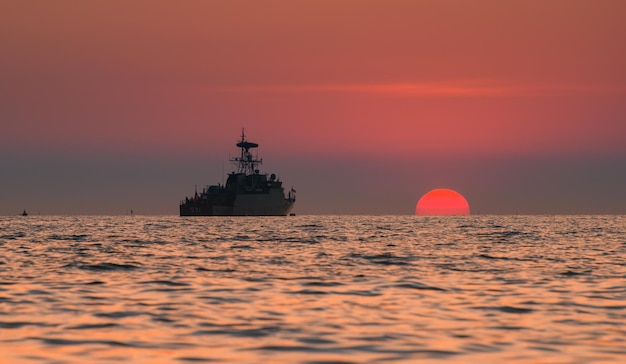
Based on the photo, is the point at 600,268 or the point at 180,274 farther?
the point at 600,268

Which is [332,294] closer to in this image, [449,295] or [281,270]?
[449,295]

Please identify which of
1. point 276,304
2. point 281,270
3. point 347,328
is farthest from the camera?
point 281,270

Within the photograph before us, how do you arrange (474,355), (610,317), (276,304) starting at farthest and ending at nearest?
(276,304) < (610,317) < (474,355)

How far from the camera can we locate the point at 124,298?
78.1 feet

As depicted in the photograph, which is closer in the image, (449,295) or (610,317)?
(610,317)

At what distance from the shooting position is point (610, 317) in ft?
65.4

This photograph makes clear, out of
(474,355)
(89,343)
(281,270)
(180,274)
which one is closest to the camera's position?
(474,355)

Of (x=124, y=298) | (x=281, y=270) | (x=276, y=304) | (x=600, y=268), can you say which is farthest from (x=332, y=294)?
(x=600, y=268)

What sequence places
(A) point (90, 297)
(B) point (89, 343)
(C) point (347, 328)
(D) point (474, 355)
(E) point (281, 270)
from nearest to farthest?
(D) point (474, 355)
(B) point (89, 343)
(C) point (347, 328)
(A) point (90, 297)
(E) point (281, 270)

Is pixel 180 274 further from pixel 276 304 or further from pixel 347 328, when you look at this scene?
pixel 347 328

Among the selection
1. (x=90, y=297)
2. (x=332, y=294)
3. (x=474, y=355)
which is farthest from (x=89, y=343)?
(x=332, y=294)

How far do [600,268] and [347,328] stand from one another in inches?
755

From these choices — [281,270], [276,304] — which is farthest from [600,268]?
Answer: [276,304]

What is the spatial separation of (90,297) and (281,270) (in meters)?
10.8
